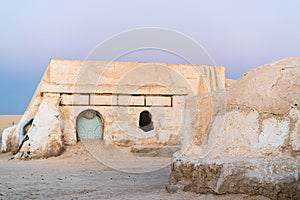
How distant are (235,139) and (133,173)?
12.7 ft

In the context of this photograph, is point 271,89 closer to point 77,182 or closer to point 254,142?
point 254,142

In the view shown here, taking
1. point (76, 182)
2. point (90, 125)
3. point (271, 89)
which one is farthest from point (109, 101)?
point (271, 89)

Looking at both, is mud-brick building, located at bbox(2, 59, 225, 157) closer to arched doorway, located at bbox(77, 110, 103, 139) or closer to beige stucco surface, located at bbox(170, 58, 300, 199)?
arched doorway, located at bbox(77, 110, 103, 139)

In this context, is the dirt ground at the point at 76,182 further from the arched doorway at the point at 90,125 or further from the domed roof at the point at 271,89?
the arched doorway at the point at 90,125

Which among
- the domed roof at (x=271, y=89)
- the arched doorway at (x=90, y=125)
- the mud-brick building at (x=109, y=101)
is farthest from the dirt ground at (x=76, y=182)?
the arched doorway at (x=90, y=125)

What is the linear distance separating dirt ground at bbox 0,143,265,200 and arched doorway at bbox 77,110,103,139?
2.65 m

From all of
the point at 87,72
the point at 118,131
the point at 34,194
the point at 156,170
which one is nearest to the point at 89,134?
the point at 118,131

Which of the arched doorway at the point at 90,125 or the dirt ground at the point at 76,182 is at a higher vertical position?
the arched doorway at the point at 90,125

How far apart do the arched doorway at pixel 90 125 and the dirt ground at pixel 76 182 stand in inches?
104

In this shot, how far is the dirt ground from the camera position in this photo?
16.9ft

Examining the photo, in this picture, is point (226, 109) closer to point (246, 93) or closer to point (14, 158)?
point (246, 93)

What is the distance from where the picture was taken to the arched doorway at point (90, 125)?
42.7ft

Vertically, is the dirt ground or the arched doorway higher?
the arched doorway

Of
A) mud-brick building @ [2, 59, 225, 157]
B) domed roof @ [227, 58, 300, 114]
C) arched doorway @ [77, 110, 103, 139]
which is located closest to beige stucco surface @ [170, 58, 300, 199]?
domed roof @ [227, 58, 300, 114]
